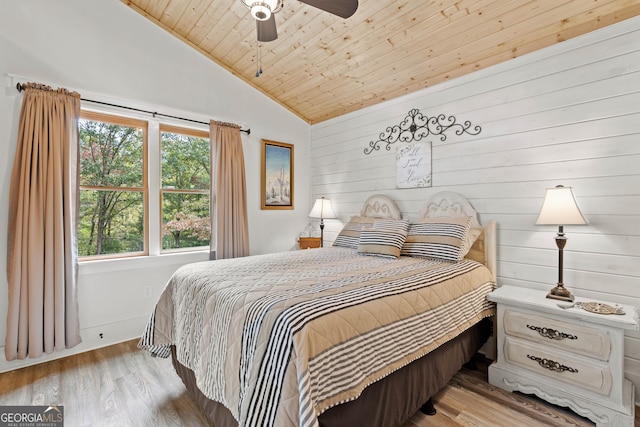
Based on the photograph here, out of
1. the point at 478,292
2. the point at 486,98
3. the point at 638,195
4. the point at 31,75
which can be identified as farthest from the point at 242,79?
the point at 638,195

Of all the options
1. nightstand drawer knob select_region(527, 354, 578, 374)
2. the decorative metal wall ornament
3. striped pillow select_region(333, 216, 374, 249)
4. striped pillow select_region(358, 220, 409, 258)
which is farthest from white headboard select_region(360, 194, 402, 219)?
nightstand drawer knob select_region(527, 354, 578, 374)

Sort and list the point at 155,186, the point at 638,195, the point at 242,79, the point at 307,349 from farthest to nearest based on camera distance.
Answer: the point at 242,79, the point at 155,186, the point at 638,195, the point at 307,349

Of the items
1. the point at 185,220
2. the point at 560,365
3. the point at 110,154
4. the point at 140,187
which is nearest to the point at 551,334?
the point at 560,365

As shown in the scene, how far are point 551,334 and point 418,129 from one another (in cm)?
212

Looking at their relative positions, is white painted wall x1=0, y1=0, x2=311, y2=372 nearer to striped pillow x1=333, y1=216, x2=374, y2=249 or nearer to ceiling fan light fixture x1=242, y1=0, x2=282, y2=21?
striped pillow x1=333, y1=216, x2=374, y2=249

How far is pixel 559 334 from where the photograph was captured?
Answer: 189cm

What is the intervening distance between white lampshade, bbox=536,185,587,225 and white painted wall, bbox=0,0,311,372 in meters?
3.03

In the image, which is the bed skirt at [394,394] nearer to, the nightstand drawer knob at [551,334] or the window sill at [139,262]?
the nightstand drawer knob at [551,334]

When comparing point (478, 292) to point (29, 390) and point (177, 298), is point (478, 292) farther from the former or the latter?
point (29, 390)

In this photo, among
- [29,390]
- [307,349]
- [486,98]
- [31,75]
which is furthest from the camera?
[486,98]

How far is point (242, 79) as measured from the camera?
12.3 feet

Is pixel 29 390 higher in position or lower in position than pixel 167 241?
lower

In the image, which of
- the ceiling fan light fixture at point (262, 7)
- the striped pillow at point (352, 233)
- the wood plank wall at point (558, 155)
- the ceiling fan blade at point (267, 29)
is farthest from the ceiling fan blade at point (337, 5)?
the striped pillow at point (352, 233)

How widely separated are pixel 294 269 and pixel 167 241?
1942mm
